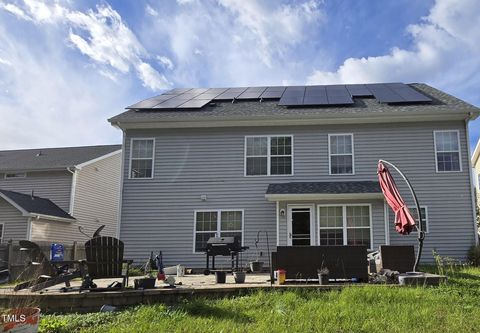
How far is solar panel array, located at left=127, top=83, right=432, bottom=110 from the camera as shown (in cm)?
1387

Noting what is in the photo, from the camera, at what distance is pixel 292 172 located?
1330 centimetres

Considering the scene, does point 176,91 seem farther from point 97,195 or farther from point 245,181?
point 97,195

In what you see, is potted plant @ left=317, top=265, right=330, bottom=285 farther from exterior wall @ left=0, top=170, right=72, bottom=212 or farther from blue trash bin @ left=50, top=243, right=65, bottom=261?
exterior wall @ left=0, top=170, right=72, bottom=212

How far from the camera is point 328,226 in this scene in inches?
493

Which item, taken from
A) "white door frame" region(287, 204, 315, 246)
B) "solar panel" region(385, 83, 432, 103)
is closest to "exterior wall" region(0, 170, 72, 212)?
"white door frame" region(287, 204, 315, 246)

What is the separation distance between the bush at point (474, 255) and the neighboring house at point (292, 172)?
0.91ft

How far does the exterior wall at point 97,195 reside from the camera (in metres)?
19.2

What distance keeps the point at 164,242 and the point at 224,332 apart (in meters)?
8.83

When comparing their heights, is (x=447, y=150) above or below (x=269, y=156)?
above

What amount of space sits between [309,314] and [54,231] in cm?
1494

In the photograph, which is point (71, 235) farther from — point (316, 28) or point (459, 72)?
point (459, 72)

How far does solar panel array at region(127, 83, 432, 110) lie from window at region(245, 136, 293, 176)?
1383 mm

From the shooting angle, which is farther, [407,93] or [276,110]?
[407,93]

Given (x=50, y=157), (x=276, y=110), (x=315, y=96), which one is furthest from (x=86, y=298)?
(x=50, y=157)
